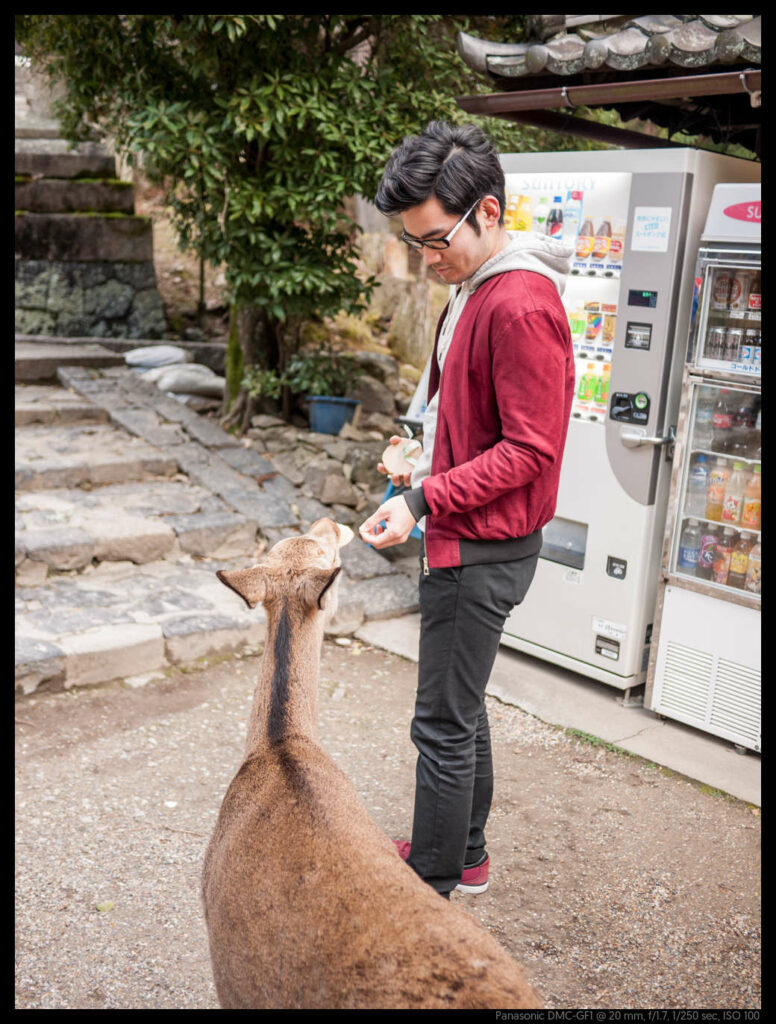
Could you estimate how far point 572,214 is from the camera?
4938 mm

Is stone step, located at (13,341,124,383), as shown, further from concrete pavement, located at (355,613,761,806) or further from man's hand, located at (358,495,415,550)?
man's hand, located at (358,495,415,550)

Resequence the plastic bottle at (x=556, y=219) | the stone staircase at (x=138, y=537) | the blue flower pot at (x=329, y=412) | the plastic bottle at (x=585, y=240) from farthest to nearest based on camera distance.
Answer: the blue flower pot at (x=329, y=412) < the stone staircase at (x=138, y=537) < the plastic bottle at (x=556, y=219) < the plastic bottle at (x=585, y=240)

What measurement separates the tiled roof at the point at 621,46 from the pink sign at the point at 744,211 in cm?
58

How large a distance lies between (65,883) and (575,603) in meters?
2.81

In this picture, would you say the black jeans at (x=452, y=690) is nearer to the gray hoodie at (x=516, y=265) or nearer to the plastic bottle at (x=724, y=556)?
the gray hoodie at (x=516, y=265)

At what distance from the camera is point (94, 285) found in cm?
1028

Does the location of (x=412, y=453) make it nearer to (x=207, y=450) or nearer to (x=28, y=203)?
(x=207, y=450)

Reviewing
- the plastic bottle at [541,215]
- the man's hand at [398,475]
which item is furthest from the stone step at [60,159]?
the man's hand at [398,475]

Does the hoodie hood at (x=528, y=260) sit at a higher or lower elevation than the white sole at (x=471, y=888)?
higher

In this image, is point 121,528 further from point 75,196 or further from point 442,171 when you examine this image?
point 75,196

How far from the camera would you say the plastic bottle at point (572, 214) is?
16.1 feet

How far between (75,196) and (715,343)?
25.4ft

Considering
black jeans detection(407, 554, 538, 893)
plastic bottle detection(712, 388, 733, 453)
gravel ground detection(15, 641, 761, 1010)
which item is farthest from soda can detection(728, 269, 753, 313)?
black jeans detection(407, 554, 538, 893)

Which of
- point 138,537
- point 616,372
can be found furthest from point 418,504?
point 138,537
